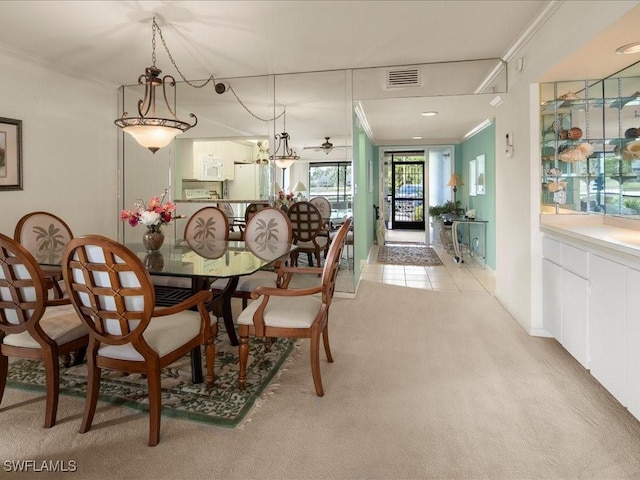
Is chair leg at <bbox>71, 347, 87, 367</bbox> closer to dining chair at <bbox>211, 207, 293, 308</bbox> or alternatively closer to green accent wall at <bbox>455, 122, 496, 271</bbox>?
dining chair at <bbox>211, 207, 293, 308</bbox>

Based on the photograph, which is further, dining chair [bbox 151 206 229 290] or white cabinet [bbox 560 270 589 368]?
dining chair [bbox 151 206 229 290]

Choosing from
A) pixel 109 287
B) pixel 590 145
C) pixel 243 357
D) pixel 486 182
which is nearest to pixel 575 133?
pixel 590 145

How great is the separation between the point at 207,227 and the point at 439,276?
3.25 meters

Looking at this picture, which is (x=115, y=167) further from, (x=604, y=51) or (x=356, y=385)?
(x=604, y=51)

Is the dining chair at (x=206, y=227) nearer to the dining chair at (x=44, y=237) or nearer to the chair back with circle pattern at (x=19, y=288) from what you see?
the dining chair at (x=44, y=237)

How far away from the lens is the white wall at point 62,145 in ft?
12.0

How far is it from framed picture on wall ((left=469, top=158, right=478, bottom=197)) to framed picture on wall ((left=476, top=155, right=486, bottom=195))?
160mm

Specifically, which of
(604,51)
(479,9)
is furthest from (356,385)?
(479,9)

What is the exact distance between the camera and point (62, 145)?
13.6ft

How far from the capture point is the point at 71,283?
5.85ft

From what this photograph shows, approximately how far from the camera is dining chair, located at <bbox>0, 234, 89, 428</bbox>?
Result: 1847 mm

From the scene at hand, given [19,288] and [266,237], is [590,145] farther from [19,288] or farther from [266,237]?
[19,288]
